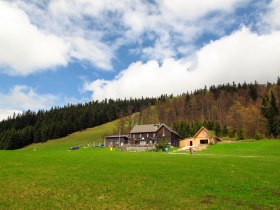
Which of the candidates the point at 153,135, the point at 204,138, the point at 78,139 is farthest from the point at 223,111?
the point at 78,139

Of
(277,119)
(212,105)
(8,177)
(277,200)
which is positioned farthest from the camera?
(212,105)

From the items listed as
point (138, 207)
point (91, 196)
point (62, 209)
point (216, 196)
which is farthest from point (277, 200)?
point (62, 209)

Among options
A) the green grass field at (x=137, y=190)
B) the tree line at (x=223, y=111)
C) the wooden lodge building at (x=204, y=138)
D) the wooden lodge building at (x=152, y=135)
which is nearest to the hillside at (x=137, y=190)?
the green grass field at (x=137, y=190)

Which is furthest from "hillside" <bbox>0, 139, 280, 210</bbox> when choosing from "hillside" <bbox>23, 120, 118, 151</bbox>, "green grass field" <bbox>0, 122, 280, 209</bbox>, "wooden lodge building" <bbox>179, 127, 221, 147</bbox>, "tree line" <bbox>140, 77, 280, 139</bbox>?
"hillside" <bbox>23, 120, 118, 151</bbox>

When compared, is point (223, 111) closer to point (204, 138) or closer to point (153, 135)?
point (153, 135)

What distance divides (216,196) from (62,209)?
9.64m

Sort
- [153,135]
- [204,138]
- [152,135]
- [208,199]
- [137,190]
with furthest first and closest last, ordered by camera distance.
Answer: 1. [152,135]
2. [153,135]
3. [204,138]
4. [137,190]
5. [208,199]

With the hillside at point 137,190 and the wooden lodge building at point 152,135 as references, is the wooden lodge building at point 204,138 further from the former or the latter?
the hillside at point 137,190

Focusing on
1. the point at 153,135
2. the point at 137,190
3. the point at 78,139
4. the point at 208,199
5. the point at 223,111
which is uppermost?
the point at 223,111

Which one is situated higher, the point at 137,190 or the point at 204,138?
the point at 204,138

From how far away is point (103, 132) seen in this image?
18788 cm

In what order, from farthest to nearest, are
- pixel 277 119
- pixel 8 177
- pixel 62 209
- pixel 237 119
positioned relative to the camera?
pixel 237 119, pixel 277 119, pixel 8 177, pixel 62 209

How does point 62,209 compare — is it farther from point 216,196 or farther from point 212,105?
point 212,105

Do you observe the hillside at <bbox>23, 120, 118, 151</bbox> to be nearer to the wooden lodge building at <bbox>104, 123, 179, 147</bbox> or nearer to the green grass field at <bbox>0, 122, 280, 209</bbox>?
the wooden lodge building at <bbox>104, 123, 179, 147</bbox>
